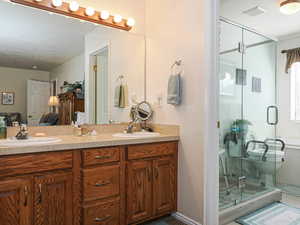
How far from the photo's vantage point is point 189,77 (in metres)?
2.19

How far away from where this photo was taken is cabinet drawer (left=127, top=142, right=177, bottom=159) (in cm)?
200

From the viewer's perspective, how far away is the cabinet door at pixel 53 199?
1.55 metres

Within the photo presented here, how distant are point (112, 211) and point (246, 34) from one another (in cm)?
283

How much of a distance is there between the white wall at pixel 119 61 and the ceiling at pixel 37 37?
0.41 feet

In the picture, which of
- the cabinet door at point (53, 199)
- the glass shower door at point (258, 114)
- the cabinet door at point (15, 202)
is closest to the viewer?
the cabinet door at point (15, 202)

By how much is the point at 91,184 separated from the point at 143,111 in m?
1.16

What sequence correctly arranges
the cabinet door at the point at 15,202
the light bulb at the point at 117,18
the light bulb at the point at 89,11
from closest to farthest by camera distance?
the cabinet door at the point at 15,202
the light bulb at the point at 89,11
the light bulb at the point at 117,18

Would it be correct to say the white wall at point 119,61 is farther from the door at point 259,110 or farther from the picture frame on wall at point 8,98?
the door at point 259,110

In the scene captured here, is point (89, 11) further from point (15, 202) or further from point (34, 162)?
point (15, 202)

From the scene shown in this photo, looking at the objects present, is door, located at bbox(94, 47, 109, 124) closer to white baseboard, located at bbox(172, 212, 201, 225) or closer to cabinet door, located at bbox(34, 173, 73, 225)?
cabinet door, located at bbox(34, 173, 73, 225)

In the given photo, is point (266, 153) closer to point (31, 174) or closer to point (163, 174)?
point (163, 174)

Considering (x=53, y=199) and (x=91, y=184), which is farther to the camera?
(x=91, y=184)

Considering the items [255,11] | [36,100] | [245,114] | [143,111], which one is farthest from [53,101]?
[255,11]

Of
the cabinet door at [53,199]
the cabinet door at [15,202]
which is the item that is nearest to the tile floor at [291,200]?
the cabinet door at [53,199]
